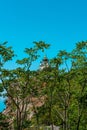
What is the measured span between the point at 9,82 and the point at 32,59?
3.29 meters

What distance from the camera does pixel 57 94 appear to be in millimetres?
44688

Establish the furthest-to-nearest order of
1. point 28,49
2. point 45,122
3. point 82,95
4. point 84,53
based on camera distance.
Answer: point 45,122 < point 82,95 < point 84,53 < point 28,49

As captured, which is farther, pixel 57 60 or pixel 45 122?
pixel 45 122

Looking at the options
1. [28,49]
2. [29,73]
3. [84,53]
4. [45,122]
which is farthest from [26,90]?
[45,122]

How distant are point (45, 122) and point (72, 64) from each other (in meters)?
36.4

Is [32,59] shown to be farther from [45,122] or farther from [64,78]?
[45,122]

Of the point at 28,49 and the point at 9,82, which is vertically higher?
the point at 28,49

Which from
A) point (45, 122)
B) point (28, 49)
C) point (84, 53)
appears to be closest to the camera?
point (28, 49)

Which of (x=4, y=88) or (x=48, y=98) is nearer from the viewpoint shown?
(x=4, y=88)

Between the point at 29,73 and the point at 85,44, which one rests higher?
the point at 85,44

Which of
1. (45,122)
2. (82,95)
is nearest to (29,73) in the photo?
(82,95)

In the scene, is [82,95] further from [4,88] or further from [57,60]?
[4,88]

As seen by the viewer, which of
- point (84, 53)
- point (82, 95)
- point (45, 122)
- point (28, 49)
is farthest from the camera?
point (45, 122)

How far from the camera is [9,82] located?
3881 centimetres
